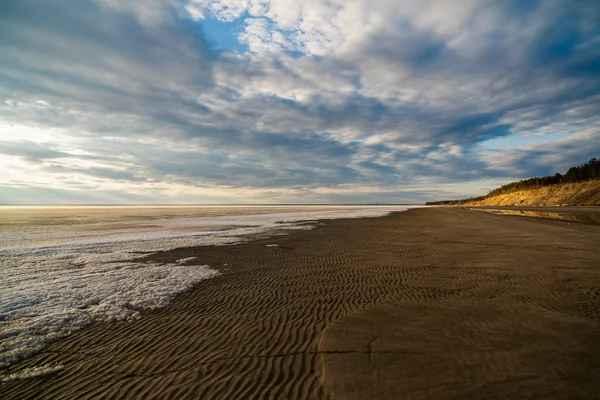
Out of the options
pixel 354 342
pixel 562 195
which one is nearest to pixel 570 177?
pixel 562 195

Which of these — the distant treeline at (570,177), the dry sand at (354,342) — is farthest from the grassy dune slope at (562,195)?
the dry sand at (354,342)

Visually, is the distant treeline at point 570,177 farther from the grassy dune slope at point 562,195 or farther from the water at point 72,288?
the water at point 72,288

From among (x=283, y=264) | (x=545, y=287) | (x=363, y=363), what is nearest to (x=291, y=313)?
(x=363, y=363)

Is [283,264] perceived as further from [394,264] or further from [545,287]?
[545,287]

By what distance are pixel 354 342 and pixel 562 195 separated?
10568 cm

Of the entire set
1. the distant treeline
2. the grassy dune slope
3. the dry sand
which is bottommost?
the dry sand

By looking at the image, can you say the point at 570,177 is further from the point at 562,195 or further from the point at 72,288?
the point at 72,288

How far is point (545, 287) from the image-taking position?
31.8 ft

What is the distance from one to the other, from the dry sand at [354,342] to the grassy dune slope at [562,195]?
85024mm

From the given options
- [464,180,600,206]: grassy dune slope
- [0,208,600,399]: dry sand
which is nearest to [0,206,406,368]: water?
[0,208,600,399]: dry sand

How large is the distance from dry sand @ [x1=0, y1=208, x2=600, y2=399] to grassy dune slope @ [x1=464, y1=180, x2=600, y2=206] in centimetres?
8502

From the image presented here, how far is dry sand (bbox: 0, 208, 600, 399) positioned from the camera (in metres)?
4.86

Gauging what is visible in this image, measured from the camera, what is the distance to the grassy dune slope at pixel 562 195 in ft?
230

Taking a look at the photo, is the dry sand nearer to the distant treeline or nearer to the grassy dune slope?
the grassy dune slope
